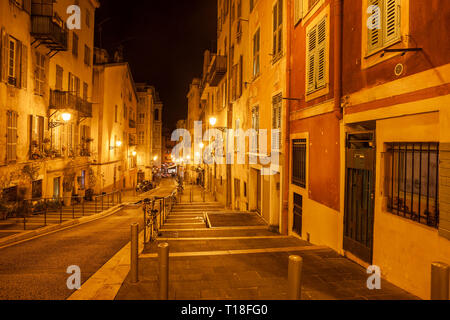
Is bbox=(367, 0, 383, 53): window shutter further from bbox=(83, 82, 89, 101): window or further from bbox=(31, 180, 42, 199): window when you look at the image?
bbox=(83, 82, 89, 101): window

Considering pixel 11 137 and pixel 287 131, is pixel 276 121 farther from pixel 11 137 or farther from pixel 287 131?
pixel 11 137

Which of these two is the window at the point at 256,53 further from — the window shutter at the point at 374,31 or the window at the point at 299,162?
the window shutter at the point at 374,31

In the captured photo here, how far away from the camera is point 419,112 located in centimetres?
445

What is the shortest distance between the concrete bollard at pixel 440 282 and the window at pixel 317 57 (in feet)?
18.3

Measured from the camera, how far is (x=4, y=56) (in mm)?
13602

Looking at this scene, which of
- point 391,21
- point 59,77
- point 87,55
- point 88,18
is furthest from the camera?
point 88,18

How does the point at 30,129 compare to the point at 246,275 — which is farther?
the point at 30,129

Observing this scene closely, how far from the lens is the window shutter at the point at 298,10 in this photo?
9156 mm

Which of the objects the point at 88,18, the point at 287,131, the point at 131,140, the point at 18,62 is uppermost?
the point at 88,18

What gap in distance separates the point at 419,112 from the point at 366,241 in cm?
267

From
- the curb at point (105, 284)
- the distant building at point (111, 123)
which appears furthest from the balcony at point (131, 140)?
the curb at point (105, 284)

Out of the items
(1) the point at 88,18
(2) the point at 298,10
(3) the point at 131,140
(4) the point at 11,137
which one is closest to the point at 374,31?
(2) the point at 298,10

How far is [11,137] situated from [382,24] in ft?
51.3
